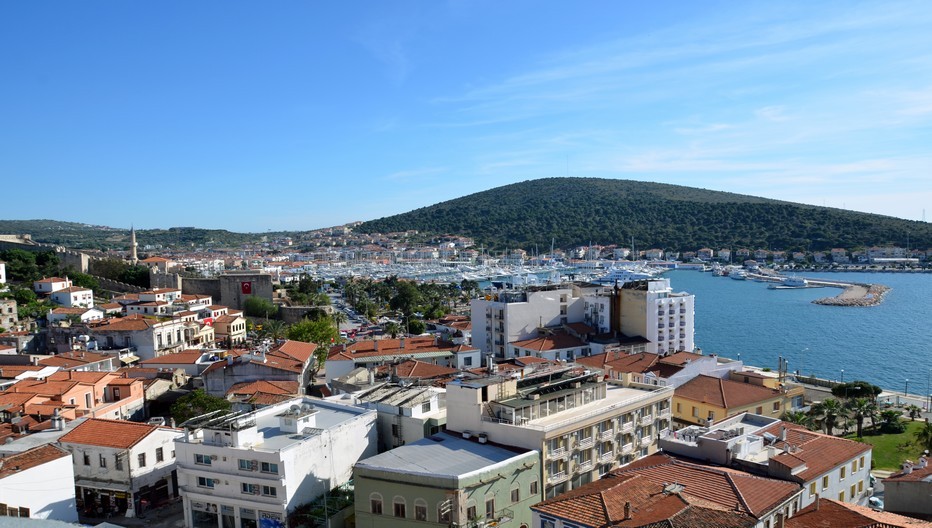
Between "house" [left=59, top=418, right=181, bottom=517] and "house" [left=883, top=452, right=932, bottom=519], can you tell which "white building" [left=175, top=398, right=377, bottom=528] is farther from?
"house" [left=883, top=452, right=932, bottom=519]

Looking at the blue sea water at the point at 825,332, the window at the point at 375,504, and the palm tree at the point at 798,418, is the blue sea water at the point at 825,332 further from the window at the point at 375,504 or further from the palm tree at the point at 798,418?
the window at the point at 375,504

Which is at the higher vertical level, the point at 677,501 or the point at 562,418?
the point at 677,501

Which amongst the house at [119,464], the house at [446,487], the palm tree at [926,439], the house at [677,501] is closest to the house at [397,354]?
the house at [119,464]

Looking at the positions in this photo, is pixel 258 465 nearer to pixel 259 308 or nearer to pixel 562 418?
pixel 562 418

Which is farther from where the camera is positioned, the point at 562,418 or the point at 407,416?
the point at 407,416

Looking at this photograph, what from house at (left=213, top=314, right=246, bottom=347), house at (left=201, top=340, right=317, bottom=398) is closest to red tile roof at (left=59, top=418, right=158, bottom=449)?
house at (left=201, top=340, right=317, bottom=398)

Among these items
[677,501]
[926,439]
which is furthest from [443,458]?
[926,439]

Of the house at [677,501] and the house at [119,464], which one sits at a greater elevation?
the house at [677,501]
